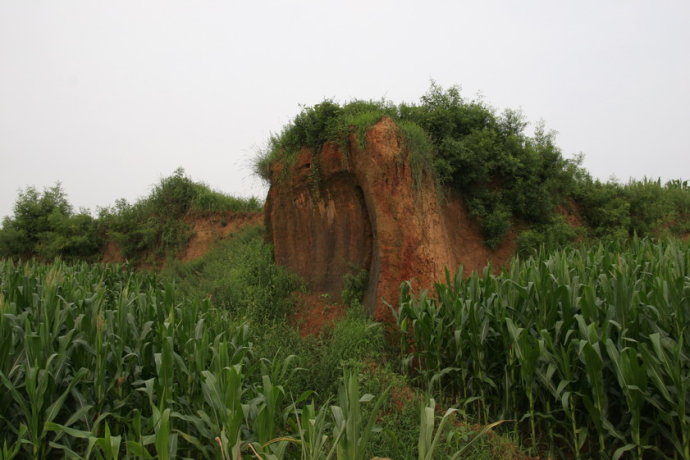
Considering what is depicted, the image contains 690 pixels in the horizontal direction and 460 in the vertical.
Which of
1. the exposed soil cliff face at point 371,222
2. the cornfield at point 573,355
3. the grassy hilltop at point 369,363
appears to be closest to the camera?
the grassy hilltop at point 369,363

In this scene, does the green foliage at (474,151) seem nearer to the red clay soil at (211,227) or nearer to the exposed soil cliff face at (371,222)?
the exposed soil cliff face at (371,222)

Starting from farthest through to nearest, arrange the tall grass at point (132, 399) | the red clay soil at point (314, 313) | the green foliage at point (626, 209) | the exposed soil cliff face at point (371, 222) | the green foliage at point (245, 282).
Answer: the green foliage at point (626, 209) < the green foliage at point (245, 282) < the red clay soil at point (314, 313) < the exposed soil cliff face at point (371, 222) < the tall grass at point (132, 399)

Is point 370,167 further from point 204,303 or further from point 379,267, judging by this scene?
point 204,303

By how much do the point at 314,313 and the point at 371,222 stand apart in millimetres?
2156

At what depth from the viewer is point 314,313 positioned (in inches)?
363

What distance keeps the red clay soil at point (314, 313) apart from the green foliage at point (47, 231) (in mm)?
11756

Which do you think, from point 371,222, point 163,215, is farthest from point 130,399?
point 163,215

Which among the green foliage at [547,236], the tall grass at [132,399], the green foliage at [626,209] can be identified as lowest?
the tall grass at [132,399]

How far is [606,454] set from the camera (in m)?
4.19

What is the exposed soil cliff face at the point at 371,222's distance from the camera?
28.0 feet

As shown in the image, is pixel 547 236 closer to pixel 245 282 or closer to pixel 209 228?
pixel 245 282

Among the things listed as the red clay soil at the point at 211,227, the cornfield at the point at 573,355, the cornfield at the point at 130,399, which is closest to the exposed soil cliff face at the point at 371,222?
the cornfield at the point at 573,355

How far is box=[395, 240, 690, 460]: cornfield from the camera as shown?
3.95 meters

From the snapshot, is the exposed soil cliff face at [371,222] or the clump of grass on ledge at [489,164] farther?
the clump of grass on ledge at [489,164]
